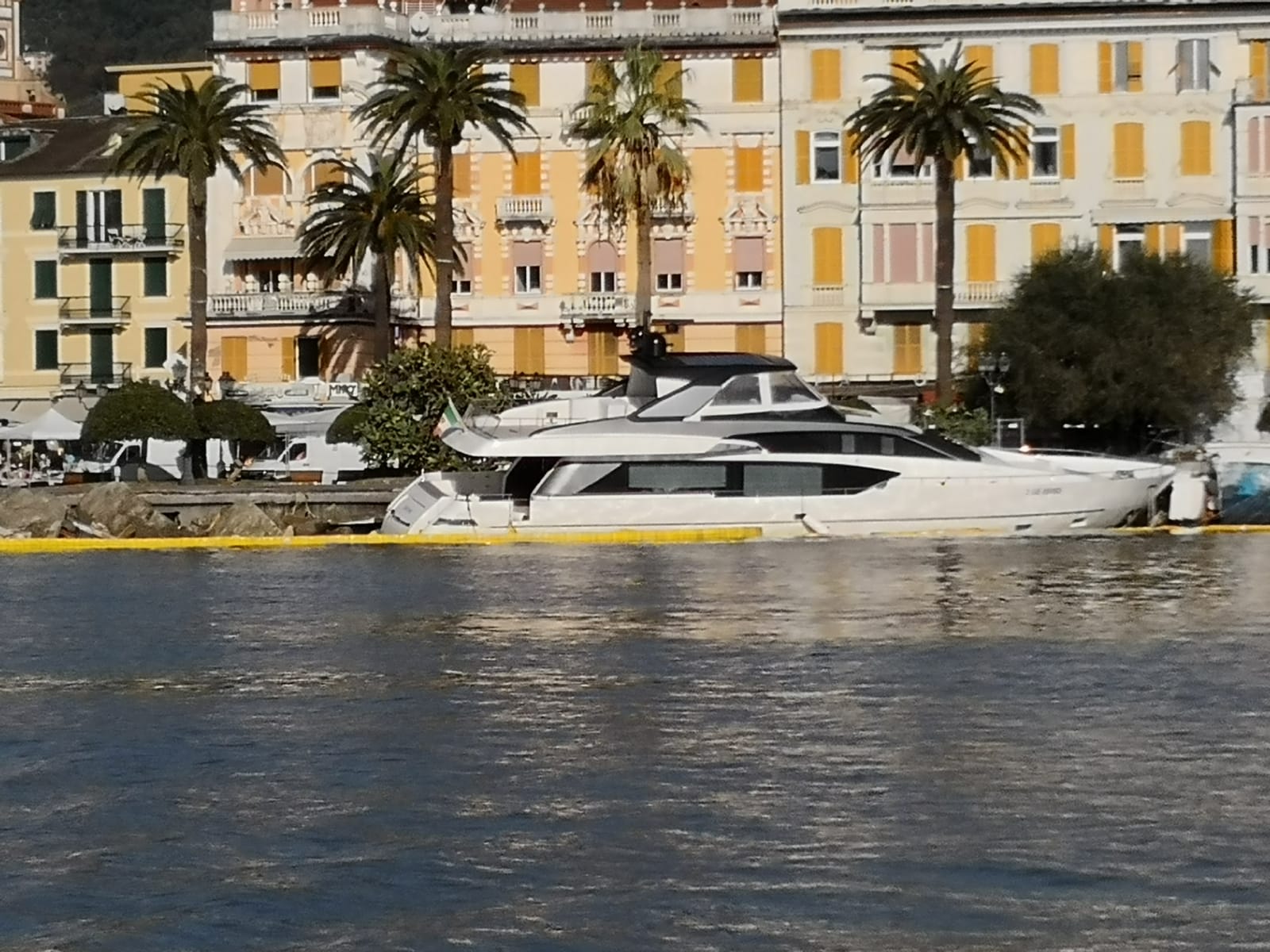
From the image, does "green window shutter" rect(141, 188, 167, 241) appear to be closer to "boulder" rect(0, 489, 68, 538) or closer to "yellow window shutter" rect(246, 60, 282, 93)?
"yellow window shutter" rect(246, 60, 282, 93)

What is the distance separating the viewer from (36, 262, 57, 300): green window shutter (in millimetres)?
86625

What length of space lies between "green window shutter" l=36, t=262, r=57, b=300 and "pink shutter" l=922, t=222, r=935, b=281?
89.1 feet

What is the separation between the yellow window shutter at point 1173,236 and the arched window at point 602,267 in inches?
637

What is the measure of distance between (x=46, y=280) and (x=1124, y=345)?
35.7 metres

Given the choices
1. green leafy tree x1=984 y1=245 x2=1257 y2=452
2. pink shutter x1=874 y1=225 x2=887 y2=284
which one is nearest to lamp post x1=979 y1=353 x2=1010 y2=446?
green leafy tree x1=984 y1=245 x2=1257 y2=452

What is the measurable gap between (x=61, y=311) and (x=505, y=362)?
47.9 ft

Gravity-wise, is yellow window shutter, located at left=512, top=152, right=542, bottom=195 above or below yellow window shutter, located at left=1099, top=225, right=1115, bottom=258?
above

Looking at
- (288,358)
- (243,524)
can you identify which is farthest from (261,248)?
(243,524)

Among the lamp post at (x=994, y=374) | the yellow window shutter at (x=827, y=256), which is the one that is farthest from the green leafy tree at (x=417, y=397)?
the yellow window shutter at (x=827, y=256)

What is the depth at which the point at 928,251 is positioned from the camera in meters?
80.6

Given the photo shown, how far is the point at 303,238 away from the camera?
79.0m

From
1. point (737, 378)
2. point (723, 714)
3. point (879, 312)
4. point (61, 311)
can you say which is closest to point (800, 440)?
Answer: point (737, 378)

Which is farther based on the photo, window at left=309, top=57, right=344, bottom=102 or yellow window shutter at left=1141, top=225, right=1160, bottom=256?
window at left=309, top=57, right=344, bottom=102

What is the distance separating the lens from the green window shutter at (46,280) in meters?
86.6
